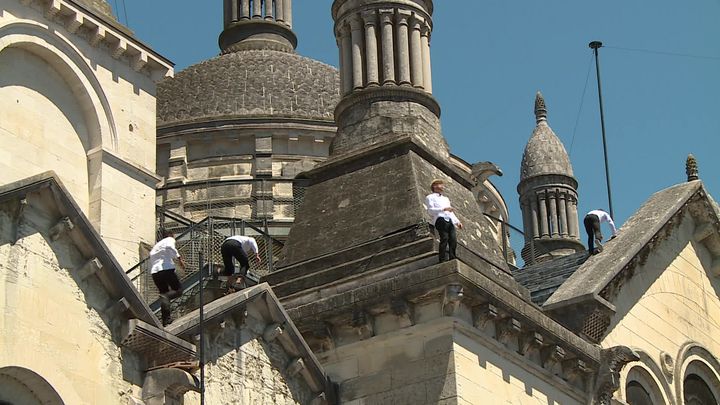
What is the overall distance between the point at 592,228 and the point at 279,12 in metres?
31.6

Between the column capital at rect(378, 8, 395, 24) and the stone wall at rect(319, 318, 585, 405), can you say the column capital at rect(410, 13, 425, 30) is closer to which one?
the column capital at rect(378, 8, 395, 24)

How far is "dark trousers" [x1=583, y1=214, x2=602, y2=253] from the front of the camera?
104ft

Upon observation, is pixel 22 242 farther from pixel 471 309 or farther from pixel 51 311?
pixel 471 309

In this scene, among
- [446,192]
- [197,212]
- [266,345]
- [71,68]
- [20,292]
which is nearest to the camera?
[20,292]

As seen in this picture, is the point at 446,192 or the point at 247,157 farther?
the point at 247,157

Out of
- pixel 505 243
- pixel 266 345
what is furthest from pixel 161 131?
pixel 266 345

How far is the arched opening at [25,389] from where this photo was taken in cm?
2052

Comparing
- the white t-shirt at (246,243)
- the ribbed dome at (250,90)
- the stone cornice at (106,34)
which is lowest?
the white t-shirt at (246,243)

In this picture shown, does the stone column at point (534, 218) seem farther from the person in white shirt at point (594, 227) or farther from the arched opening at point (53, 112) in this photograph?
the person in white shirt at point (594, 227)

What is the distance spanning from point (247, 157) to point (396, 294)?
95.2 ft

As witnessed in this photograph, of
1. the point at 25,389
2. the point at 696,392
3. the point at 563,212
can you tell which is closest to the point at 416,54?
the point at 696,392

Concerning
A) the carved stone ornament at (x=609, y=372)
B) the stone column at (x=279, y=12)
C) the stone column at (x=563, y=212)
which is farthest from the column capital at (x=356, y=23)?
the stone column at (x=279, y=12)

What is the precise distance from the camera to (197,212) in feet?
171

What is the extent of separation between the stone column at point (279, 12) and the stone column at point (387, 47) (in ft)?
105
